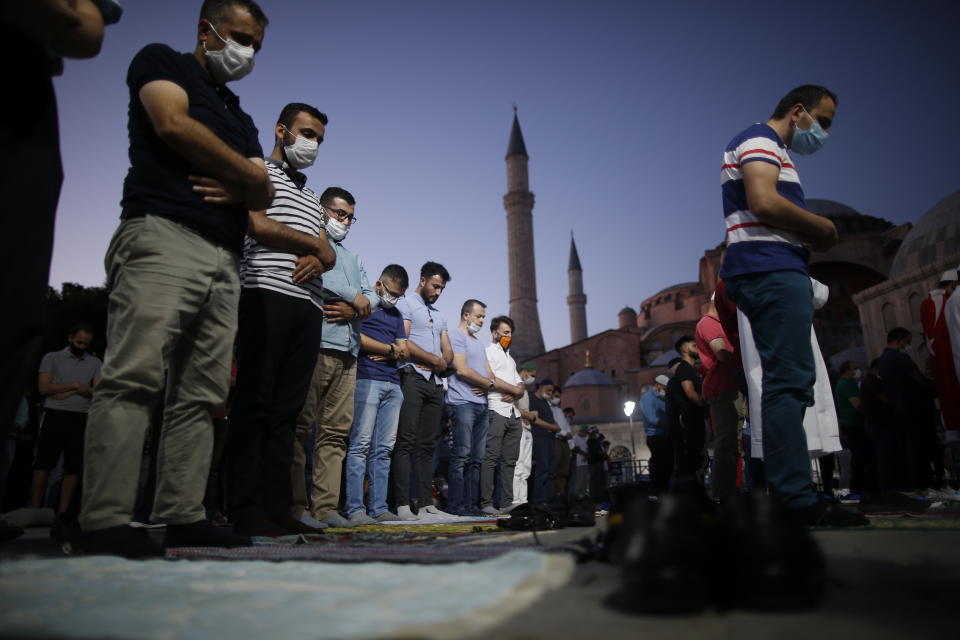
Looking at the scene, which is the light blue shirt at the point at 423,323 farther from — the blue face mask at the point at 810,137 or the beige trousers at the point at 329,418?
the blue face mask at the point at 810,137

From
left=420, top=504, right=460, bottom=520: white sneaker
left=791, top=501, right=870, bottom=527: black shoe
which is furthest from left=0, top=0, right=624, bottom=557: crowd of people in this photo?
left=791, top=501, right=870, bottom=527: black shoe

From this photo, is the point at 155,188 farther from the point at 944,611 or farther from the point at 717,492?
the point at 717,492

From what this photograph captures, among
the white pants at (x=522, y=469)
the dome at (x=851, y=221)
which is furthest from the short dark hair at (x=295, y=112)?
the dome at (x=851, y=221)

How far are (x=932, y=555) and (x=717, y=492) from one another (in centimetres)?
325

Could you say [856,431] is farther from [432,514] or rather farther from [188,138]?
[188,138]

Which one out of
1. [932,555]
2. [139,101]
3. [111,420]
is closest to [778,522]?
[932,555]

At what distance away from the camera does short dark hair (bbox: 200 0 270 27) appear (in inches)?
98.1

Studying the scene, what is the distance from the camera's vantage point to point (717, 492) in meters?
4.56

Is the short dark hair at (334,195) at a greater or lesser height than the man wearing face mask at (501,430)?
greater

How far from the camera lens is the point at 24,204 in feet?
5.25

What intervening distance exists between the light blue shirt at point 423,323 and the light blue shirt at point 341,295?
47.5 inches

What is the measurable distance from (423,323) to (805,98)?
11.8 ft

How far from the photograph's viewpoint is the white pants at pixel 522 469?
7574 millimetres

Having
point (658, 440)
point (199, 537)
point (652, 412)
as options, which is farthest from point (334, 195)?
point (652, 412)
